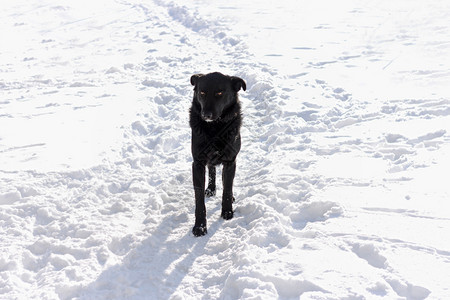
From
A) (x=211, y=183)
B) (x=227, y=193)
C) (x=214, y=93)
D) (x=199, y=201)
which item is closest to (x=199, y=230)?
(x=199, y=201)

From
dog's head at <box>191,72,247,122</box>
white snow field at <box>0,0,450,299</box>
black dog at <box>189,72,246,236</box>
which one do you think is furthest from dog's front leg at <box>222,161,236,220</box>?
dog's head at <box>191,72,247,122</box>

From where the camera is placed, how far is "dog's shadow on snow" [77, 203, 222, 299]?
3301 mm

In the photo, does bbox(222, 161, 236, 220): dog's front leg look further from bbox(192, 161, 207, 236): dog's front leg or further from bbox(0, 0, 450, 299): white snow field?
bbox(192, 161, 207, 236): dog's front leg

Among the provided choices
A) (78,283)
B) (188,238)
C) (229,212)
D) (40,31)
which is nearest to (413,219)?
(229,212)

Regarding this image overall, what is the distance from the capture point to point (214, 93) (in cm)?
443

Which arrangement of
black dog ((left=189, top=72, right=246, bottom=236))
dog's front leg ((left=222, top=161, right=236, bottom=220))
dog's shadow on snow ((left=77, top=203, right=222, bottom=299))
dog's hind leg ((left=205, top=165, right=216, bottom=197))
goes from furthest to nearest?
dog's hind leg ((left=205, top=165, right=216, bottom=197)) → dog's front leg ((left=222, top=161, right=236, bottom=220)) → black dog ((left=189, top=72, right=246, bottom=236)) → dog's shadow on snow ((left=77, top=203, right=222, bottom=299))

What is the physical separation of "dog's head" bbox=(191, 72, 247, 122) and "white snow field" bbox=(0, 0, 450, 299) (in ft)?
4.09

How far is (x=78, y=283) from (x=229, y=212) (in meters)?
1.90

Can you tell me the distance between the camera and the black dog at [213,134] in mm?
4355

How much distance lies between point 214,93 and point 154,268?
2075mm

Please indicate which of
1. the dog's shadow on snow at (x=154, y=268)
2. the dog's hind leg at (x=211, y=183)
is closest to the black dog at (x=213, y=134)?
the dog's shadow on snow at (x=154, y=268)

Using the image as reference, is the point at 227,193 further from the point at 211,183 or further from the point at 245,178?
the point at 245,178

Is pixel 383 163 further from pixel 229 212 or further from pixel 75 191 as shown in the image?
pixel 75 191

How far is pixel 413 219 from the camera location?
3.95m
